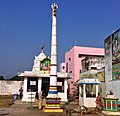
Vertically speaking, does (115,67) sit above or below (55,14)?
below

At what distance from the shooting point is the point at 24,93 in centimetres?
2773

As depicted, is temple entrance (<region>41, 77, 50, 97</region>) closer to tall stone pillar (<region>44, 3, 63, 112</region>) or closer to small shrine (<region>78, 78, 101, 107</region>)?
small shrine (<region>78, 78, 101, 107</region>)

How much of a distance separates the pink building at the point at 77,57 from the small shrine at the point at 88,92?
23250mm

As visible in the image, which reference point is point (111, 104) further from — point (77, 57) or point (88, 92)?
point (77, 57)

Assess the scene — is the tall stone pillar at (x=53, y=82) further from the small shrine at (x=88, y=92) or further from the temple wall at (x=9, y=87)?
the temple wall at (x=9, y=87)


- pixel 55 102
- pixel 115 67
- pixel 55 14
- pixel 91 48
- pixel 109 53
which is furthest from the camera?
pixel 91 48

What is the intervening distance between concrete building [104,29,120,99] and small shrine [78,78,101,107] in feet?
6.77

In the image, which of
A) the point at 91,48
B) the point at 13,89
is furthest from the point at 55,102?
the point at 91,48

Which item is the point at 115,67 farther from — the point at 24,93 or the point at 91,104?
the point at 24,93

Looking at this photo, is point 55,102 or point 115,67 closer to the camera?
point 55,102

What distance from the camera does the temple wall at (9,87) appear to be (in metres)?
43.4

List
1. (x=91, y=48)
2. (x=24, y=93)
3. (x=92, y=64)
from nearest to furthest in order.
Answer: (x=24, y=93) < (x=92, y=64) < (x=91, y=48)

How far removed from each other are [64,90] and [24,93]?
186 inches

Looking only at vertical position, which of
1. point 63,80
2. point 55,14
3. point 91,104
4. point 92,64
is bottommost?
point 91,104
